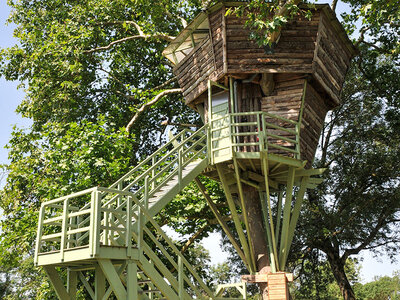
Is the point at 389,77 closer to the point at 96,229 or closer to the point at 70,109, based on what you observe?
the point at 70,109

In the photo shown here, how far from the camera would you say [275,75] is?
44.7 ft

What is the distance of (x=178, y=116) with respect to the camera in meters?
24.1

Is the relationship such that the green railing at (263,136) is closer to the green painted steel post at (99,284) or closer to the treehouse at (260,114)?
the treehouse at (260,114)

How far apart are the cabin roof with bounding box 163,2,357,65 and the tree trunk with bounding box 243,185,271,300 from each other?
5408mm

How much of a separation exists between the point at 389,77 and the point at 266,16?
9.57 metres

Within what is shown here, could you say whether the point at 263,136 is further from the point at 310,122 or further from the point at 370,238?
the point at 370,238

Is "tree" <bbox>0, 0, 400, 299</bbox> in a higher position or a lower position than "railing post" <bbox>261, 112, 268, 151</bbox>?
higher

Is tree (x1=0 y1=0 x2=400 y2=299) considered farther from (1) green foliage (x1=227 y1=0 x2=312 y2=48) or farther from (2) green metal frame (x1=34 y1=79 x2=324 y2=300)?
(1) green foliage (x1=227 y1=0 x2=312 y2=48)

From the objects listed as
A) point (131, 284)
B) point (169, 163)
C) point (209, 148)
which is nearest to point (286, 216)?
point (209, 148)

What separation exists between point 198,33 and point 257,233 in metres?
7.00

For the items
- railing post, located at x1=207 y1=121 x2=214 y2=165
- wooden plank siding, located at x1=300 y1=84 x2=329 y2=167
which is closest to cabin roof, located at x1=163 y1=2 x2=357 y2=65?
wooden plank siding, located at x1=300 y1=84 x2=329 y2=167

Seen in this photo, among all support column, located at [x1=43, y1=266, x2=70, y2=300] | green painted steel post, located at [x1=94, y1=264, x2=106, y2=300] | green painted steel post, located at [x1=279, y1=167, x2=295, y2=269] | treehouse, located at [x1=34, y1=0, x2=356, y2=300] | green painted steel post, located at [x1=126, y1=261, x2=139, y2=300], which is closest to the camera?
green painted steel post, located at [x1=126, y1=261, x2=139, y2=300]

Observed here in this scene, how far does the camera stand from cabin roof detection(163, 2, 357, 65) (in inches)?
531

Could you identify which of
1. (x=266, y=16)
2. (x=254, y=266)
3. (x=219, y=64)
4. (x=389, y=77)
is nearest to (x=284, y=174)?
(x=254, y=266)
